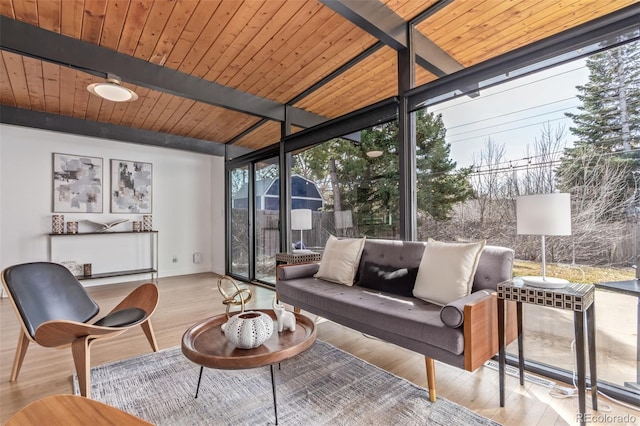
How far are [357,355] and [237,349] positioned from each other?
1166 mm

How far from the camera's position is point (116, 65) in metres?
3.02

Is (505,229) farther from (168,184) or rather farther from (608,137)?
(168,184)

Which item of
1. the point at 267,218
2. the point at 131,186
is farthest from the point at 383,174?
the point at 131,186

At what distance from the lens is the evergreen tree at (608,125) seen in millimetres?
1849

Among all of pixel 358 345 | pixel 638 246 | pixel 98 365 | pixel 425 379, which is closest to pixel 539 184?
pixel 638 246

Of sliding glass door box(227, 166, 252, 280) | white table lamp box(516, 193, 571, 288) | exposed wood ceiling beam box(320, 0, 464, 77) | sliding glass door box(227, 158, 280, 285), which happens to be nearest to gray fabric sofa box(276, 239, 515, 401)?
white table lamp box(516, 193, 571, 288)

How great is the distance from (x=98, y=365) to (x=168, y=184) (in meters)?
4.29

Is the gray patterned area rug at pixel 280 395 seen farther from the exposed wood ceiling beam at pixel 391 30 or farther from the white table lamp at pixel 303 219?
the exposed wood ceiling beam at pixel 391 30

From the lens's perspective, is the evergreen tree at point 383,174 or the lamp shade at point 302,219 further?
the lamp shade at point 302,219

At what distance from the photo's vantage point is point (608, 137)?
1.93 m

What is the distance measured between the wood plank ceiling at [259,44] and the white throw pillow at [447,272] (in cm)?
177

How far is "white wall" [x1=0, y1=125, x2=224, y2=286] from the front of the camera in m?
4.56

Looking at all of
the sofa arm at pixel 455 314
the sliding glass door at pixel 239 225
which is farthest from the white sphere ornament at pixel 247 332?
the sliding glass door at pixel 239 225

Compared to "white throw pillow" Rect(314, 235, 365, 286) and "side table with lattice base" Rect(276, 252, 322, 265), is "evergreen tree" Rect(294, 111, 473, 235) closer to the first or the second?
"white throw pillow" Rect(314, 235, 365, 286)
